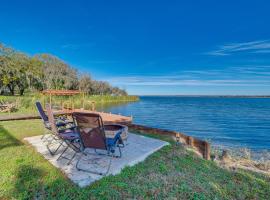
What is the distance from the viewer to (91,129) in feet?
10.0

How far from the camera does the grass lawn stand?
2.51m

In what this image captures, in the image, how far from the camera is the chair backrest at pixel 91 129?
2.97 m

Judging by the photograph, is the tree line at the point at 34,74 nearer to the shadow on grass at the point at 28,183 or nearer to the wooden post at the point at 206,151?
the shadow on grass at the point at 28,183

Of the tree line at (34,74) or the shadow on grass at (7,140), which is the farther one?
the tree line at (34,74)

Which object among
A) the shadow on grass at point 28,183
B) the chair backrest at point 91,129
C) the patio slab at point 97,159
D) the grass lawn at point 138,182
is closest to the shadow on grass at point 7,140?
the patio slab at point 97,159

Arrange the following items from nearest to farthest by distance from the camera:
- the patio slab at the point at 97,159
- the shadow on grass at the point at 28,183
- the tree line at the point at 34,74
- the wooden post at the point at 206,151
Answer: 1. the shadow on grass at the point at 28,183
2. the patio slab at the point at 97,159
3. the wooden post at the point at 206,151
4. the tree line at the point at 34,74

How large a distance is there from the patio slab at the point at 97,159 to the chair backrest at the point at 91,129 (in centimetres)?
47

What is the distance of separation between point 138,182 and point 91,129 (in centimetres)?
112

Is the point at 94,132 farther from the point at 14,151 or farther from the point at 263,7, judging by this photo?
the point at 263,7

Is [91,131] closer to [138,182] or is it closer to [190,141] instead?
[138,182]

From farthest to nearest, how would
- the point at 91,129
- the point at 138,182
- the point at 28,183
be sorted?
the point at 91,129 < the point at 138,182 < the point at 28,183

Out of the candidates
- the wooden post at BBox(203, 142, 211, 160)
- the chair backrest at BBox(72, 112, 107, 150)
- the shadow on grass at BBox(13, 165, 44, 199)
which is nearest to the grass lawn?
the shadow on grass at BBox(13, 165, 44, 199)

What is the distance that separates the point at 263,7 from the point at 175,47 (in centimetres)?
1124

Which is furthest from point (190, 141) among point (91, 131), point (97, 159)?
point (91, 131)
